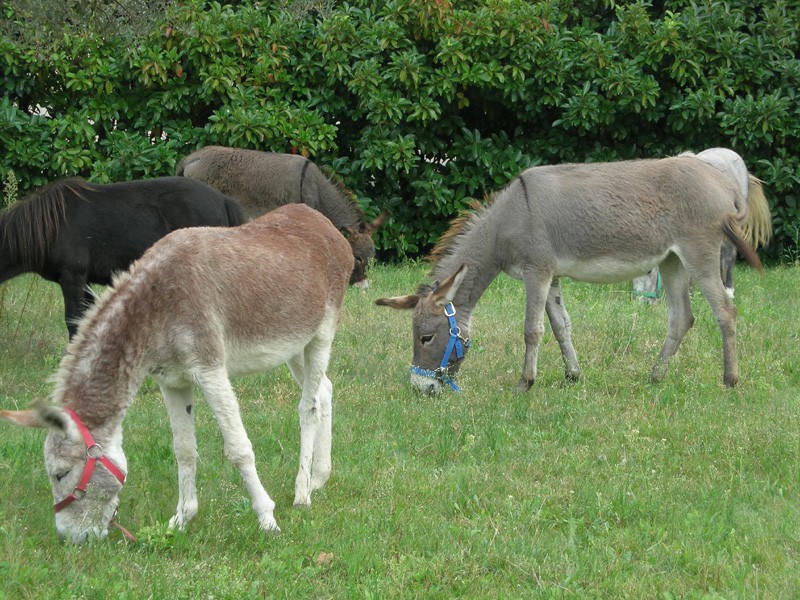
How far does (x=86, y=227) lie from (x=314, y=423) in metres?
3.22

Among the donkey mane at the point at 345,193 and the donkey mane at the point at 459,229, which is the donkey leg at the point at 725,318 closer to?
the donkey mane at the point at 459,229

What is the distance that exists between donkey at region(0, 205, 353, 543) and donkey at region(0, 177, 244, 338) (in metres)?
2.66

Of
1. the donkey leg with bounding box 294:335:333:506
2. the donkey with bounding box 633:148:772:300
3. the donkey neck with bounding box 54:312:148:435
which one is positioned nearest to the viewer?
the donkey neck with bounding box 54:312:148:435

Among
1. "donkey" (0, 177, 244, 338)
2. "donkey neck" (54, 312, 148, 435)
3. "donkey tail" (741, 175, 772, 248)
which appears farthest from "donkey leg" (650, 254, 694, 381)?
"donkey neck" (54, 312, 148, 435)

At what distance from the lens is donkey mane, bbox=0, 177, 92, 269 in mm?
7562

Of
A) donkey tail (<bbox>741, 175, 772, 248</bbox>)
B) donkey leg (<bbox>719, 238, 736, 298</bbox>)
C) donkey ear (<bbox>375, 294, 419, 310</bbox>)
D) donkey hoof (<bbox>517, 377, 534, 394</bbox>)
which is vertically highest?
donkey ear (<bbox>375, 294, 419, 310</bbox>)

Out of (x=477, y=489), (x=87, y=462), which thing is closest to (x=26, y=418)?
(x=87, y=462)

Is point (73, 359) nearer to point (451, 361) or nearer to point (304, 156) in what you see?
point (451, 361)

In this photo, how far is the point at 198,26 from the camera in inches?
464

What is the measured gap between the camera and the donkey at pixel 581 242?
761 cm

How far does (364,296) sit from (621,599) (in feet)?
23.2

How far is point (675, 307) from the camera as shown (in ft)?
26.6

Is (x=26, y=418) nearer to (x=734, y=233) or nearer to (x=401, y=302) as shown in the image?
(x=401, y=302)

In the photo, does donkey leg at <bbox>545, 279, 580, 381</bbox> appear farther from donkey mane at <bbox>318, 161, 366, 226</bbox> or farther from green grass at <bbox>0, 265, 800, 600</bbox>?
donkey mane at <bbox>318, 161, 366, 226</bbox>
